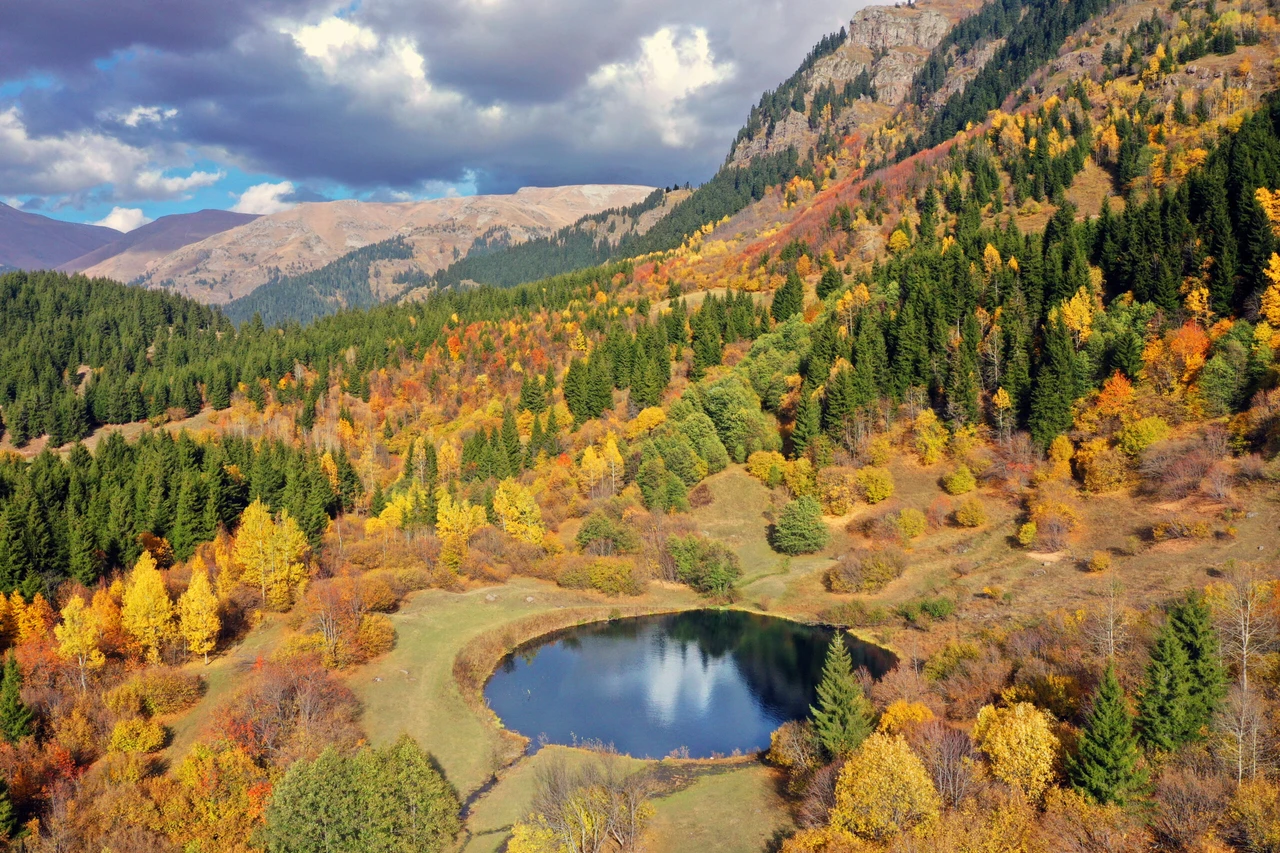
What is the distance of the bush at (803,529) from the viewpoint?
310 ft

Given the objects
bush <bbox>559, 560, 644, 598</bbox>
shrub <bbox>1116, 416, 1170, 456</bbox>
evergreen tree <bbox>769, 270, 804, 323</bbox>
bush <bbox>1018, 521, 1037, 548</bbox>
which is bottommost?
bush <bbox>559, 560, 644, 598</bbox>

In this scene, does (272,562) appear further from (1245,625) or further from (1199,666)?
(1245,625)

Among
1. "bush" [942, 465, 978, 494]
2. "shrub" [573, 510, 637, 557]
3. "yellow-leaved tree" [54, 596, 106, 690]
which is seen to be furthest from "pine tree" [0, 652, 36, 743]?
"bush" [942, 465, 978, 494]

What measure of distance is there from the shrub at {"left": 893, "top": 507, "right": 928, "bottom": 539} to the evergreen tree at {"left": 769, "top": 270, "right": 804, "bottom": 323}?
221 feet

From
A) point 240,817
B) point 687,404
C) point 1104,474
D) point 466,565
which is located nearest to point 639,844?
point 240,817

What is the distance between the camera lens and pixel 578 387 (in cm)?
13762

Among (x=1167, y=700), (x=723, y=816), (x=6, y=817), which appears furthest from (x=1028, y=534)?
(x=6, y=817)

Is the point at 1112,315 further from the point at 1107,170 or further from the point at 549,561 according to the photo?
the point at 549,561

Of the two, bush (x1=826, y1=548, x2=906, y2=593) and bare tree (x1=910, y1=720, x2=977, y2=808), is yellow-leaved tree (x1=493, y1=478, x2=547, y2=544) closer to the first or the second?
bush (x1=826, y1=548, x2=906, y2=593)

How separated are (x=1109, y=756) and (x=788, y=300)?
125658 millimetres

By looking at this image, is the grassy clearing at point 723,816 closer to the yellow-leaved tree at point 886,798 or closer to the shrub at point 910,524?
the yellow-leaved tree at point 886,798

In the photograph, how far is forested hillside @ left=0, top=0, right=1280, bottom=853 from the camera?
37875mm

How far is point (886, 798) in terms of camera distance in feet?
113

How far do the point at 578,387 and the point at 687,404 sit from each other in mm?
25820
